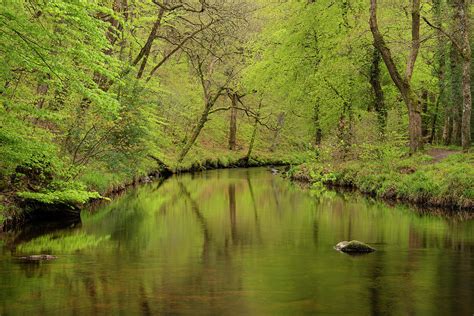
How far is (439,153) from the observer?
94.9 feet

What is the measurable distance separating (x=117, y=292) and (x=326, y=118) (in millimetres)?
27406

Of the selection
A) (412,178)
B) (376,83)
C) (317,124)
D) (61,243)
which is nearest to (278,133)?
(317,124)

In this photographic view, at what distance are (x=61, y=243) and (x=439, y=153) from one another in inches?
795

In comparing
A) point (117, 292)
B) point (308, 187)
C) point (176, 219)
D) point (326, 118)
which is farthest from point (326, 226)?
point (326, 118)

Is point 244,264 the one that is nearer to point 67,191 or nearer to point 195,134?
point 67,191

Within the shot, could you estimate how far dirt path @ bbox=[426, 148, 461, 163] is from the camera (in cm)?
2648

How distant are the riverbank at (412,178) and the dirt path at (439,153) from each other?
0.10 meters

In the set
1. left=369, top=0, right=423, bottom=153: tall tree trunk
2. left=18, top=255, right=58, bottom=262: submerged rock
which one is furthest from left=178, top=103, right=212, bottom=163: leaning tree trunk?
left=18, top=255, right=58, bottom=262: submerged rock

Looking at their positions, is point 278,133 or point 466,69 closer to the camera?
point 466,69

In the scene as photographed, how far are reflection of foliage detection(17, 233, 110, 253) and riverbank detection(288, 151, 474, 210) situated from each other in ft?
39.0

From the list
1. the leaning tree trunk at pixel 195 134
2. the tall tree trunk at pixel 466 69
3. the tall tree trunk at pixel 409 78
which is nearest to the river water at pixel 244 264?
the tall tree trunk at pixel 466 69

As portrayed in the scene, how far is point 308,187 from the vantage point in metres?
31.1

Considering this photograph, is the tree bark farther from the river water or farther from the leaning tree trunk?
the river water

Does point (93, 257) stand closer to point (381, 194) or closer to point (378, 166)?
point (381, 194)
